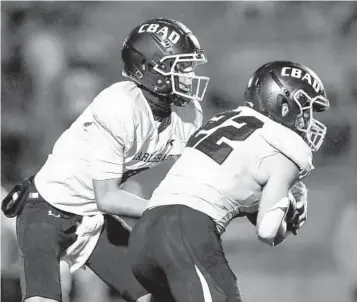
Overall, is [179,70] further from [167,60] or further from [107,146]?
[107,146]

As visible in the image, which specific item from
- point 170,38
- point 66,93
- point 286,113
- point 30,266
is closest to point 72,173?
point 30,266

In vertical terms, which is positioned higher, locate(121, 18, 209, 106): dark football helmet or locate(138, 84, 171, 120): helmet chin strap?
locate(121, 18, 209, 106): dark football helmet

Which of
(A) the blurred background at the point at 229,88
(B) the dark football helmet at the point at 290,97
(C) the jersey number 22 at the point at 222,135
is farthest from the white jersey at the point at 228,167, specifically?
(A) the blurred background at the point at 229,88

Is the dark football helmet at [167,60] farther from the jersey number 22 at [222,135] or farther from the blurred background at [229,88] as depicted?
the blurred background at [229,88]

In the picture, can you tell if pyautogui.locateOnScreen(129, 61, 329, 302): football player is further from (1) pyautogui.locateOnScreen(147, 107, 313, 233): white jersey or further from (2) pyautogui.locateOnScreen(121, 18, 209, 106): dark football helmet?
(2) pyautogui.locateOnScreen(121, 18, 209, 106): dark football helmet

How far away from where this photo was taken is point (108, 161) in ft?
10.5

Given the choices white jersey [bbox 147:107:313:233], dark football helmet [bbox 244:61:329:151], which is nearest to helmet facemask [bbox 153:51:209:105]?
dark football helmet [bbox 244:61:329:151]

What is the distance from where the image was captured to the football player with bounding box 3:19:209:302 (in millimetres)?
3211

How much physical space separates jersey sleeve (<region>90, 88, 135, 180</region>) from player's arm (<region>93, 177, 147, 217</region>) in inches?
1.0

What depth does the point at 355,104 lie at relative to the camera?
6.20m

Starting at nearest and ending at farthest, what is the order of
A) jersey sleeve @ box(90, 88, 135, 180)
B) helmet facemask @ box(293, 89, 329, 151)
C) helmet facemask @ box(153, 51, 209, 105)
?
helmet facemask @ box(293, 89, 329, 151)
jersey sleeve @ box(90, 88, 135, 180)
helmet facemask @ box(153, 51, 209, 105)

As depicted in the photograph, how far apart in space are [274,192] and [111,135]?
2.33ft

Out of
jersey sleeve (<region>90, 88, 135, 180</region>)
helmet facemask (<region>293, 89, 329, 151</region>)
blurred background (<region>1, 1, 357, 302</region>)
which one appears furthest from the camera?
blurred background (<region>1, 1, 357, 302</region>)

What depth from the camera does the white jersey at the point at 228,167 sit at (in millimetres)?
2879
